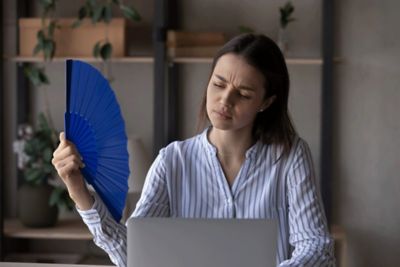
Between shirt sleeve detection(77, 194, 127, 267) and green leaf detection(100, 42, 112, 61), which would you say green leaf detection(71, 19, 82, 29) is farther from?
shirt sleeve detection(77, 194, 127, 267)

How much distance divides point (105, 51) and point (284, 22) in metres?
0.91

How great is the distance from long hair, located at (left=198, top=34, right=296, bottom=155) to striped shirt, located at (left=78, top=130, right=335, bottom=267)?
0.03 meters

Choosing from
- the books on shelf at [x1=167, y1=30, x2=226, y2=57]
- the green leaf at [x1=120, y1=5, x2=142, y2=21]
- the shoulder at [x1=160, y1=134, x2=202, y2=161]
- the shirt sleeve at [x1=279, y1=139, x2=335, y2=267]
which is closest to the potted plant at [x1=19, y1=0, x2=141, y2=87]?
the green leaf at [x1=120, y1=5, x2=142, y2=21]

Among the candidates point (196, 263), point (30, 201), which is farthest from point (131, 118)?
point (196, 263)

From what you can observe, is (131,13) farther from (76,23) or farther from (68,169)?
(68,169)

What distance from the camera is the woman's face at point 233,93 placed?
1917 mm

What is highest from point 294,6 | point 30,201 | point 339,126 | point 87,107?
point 294,6

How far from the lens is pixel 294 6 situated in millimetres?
3902

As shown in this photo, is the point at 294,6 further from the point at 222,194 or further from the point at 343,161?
the point at 222,194

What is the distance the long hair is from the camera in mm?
1938

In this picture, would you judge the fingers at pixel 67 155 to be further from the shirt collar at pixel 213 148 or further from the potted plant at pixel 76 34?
the potted plant at pixel 76 34

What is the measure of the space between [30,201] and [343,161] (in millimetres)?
1652

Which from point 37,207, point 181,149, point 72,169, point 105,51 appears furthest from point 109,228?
point 37,207

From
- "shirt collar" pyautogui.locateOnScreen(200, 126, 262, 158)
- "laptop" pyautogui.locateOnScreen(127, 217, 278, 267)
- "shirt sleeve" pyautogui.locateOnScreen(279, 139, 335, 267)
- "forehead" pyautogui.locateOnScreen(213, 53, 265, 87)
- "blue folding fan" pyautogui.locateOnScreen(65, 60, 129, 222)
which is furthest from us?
"shirt collar" pyautogui.locateOnScreen(200, 126, 262, 158)
